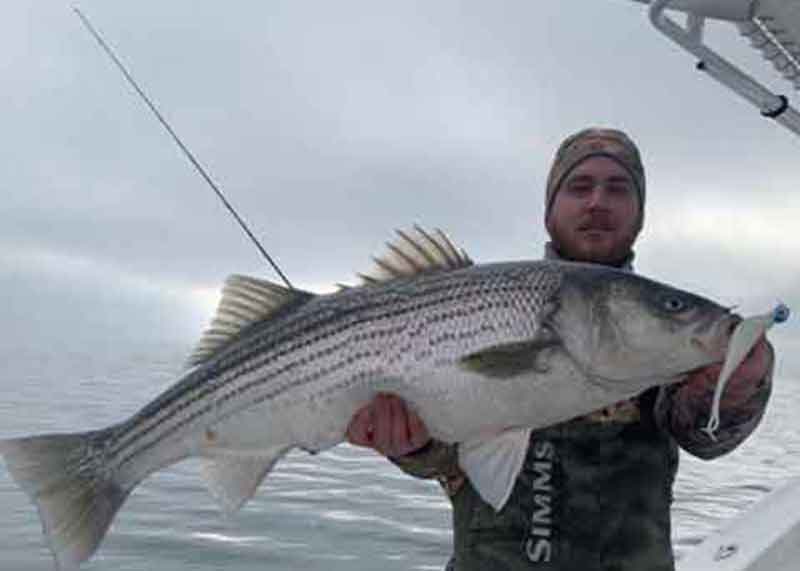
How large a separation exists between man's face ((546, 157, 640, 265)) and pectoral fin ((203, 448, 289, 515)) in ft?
5.53

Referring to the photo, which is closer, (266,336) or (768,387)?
(768,387)

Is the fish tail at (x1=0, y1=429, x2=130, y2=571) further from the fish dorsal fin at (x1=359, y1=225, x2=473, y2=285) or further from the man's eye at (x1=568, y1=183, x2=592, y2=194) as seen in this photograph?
the man's eye at (x1=568, y1=183, x2=592, y2=194)

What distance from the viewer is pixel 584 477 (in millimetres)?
4008

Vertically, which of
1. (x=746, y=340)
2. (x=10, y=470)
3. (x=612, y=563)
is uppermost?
(x=746, y=340)

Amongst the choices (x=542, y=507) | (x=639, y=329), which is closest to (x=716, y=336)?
(x=639, y=329)

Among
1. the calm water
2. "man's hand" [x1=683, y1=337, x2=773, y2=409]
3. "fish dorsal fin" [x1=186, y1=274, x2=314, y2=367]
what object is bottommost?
the calm water

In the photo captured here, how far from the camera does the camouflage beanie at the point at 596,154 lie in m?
4.59

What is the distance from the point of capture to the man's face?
4453 mm

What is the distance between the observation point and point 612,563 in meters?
3.91

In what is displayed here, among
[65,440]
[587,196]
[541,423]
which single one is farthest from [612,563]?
[65,440]

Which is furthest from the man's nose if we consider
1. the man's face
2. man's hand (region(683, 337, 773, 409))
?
man's hand (region(683, 337, 773, 409))

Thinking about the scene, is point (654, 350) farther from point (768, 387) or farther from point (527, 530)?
point (527, 530)

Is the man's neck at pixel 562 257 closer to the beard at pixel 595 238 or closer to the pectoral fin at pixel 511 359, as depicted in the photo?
the beard at pixel 595 238

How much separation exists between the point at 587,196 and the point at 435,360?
1.33 metres
